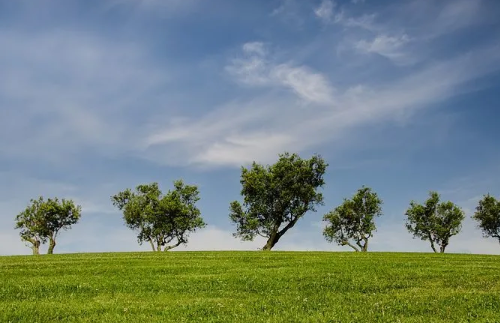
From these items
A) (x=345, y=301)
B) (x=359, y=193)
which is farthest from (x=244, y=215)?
(x=345, y=301)

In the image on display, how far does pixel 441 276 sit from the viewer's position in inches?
882

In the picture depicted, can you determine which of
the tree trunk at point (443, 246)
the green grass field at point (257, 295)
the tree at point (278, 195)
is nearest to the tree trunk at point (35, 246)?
the tree at point (278, 195)

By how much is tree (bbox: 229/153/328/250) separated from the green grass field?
146 ft

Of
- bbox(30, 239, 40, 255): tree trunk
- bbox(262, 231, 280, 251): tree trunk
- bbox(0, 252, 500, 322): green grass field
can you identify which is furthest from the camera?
bbox(30, 239, 40, 255): tree trunk

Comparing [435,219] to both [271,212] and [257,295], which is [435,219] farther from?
[257,295]

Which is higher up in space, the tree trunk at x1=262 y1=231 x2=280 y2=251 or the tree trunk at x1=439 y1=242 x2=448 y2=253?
the tree trunk at x1=262 y1=231 x2=280 y2=251

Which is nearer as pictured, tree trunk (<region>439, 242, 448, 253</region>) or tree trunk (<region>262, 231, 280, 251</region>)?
tree trunk (<region>262, 231, 280, 251</region>)

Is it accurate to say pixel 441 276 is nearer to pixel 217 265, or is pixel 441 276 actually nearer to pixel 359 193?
pixel 217 265

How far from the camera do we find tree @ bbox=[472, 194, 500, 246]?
85.3 m

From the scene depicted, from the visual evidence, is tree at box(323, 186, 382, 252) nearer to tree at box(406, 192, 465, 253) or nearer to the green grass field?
tree at box(406, 192, 465, 253)

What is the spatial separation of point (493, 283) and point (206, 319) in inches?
552

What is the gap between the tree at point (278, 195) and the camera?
235 ft

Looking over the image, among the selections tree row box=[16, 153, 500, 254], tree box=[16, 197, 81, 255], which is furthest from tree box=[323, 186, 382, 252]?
tree box=[16, 197, 81, 255]

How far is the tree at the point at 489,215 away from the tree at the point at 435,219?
5.45m
